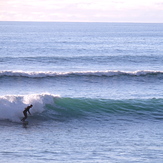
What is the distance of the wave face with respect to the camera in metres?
20.7

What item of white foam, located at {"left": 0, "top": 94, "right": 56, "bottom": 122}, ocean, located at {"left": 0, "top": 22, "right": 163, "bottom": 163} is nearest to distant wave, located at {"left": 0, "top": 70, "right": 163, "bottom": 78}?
ocean, located at {"left": 0, "top": 22, "right": 163, "bottom": 163}

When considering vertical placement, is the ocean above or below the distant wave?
below

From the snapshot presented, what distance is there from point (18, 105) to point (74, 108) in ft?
11.2

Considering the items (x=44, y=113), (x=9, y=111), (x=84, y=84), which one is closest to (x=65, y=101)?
(x=44, y=113)

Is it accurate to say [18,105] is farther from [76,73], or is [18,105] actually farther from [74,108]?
[76,73]

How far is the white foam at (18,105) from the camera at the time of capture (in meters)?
20.1

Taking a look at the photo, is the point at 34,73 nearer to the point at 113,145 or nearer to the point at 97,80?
the point at 97,80

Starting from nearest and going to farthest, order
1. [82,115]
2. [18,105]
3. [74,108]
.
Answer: [18,105]
[82,115]
[74,108]

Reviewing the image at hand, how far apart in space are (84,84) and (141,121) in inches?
396

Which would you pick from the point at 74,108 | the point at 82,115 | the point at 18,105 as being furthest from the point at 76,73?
the point at 18,105

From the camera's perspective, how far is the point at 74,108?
2245cm

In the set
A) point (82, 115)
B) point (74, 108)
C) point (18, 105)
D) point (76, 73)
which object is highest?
point (76, 73)

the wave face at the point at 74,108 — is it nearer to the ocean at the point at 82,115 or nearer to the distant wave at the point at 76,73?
the ocean at the point at 82,115

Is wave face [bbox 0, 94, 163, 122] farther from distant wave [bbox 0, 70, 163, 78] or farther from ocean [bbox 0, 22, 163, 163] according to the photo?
distant wave [bbox 0, 70, 163, 78]
